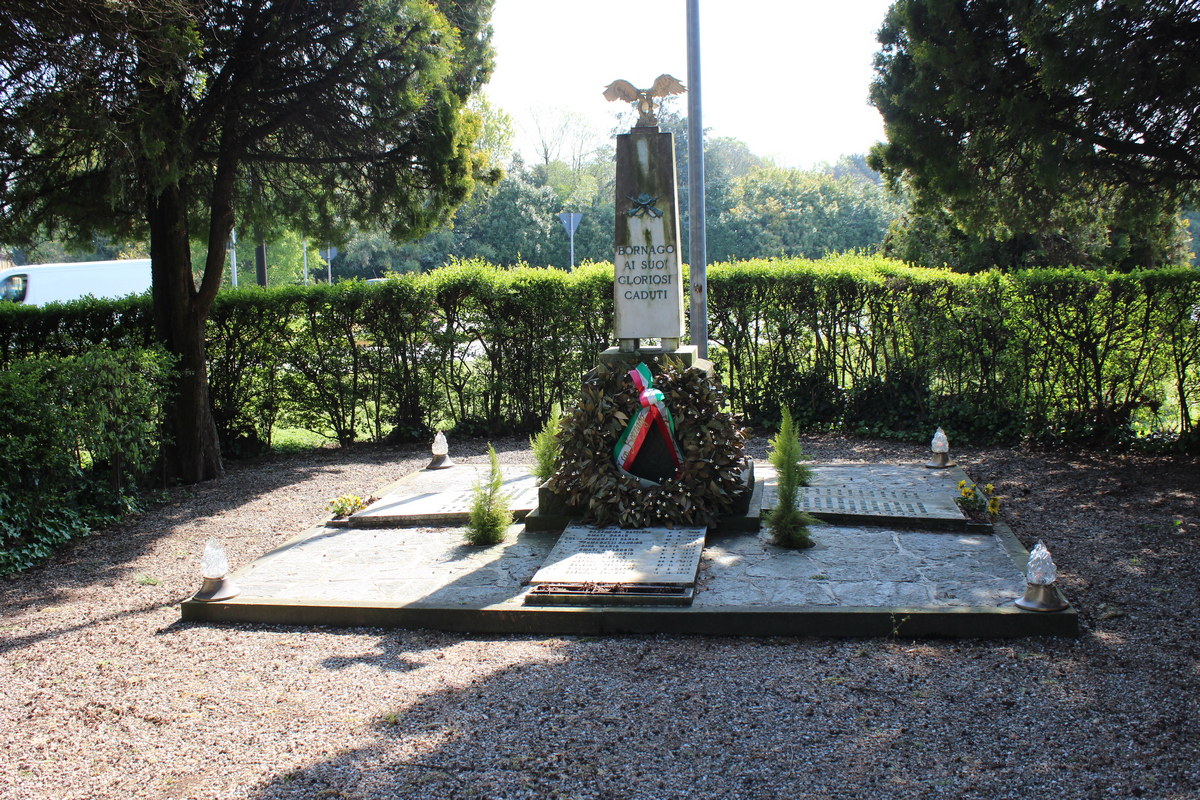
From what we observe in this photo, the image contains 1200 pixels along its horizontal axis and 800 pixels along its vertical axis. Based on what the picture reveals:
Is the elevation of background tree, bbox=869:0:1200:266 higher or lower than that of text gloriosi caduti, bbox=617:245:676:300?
higher

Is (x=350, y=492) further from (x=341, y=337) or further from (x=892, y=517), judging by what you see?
(x=892, y=517)

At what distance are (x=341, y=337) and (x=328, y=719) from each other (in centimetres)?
731

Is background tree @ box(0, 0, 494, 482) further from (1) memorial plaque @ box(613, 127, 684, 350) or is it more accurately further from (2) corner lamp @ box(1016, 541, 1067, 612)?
(2) corner lamp @ box(1016, 541, 1067, 612)

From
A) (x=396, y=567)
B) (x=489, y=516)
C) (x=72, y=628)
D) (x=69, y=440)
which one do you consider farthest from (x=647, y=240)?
(x=69, y=440)

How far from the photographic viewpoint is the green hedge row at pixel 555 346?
9.25 meters

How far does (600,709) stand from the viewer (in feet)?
11.5

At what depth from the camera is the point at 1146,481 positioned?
7.17 meters

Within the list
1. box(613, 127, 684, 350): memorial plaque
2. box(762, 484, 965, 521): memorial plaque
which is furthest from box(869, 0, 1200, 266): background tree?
box(613, 127, 684, 350): memorial plaque

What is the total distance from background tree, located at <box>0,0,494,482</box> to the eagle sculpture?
110 inches

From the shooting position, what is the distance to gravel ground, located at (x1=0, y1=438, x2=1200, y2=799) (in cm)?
296

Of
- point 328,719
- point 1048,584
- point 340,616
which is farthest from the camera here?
point 340,616

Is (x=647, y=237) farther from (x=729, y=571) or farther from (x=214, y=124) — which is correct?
(x=214, y=124)

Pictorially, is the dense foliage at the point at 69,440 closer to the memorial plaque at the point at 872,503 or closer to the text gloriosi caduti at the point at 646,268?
the text gloriosi caduti at the point at 646,268

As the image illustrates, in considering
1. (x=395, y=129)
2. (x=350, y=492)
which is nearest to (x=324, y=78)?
(x=395, y=129)
